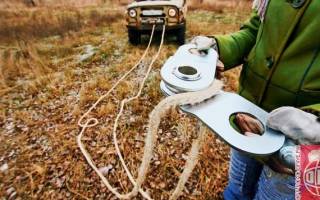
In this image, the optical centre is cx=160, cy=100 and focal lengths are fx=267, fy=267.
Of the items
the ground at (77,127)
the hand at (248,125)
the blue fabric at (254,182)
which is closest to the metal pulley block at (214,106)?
the hand at (248,125)

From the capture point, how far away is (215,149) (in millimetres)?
2135

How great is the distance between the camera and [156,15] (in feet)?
13.2

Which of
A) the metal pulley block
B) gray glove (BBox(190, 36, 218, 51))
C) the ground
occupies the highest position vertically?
gray glove (BBox(190, 36, 218, 51))

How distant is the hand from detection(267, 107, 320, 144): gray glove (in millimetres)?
29

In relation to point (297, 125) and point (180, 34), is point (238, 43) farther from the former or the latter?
point (180, 34)

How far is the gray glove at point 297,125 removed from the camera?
54 cm

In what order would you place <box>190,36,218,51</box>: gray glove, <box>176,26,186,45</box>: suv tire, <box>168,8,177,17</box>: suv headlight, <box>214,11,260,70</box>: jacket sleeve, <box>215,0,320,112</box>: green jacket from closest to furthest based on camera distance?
<box>215,0,320,112</box>: green jacket → <box>190,36,218,51</box>: gray glove → <box>214,11,260,70</box>: jacket sleeve → <box>168,8,177,17</box>: suv headlight → <box>176,26,186,45</box>: suv tire

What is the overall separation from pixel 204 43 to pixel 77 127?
1.84 metres

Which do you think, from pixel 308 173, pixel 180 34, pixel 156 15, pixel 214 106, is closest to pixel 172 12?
pixel 156 15

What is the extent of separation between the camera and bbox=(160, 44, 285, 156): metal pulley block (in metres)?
0.56

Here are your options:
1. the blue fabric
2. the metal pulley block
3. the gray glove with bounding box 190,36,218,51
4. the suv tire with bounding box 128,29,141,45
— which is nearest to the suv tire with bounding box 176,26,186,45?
the suv tire with bounding box 128,29,141,45

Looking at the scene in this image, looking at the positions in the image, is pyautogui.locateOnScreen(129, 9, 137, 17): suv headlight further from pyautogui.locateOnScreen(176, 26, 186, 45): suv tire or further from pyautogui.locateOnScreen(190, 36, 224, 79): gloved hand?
pyautogui.locateOnScreen(190, 36, 224, 79): gloved hand

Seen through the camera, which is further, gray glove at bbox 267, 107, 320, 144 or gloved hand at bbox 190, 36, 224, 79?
gloved hand at bbox 190, 36, 224, 79

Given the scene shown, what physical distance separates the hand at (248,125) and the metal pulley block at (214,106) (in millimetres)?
13
